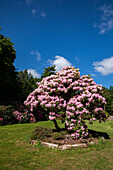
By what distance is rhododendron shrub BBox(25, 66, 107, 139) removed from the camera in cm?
619

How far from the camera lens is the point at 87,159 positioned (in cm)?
446

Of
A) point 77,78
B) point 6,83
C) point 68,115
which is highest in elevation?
point 6,83

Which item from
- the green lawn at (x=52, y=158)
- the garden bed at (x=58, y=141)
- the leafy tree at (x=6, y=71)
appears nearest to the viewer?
the green lawn at (x=52, y=158)

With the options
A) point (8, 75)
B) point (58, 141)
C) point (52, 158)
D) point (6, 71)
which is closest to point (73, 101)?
point (58, 141)

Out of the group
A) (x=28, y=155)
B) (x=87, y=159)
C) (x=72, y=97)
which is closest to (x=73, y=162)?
(x=87, y=159)

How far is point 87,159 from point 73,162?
0.58m

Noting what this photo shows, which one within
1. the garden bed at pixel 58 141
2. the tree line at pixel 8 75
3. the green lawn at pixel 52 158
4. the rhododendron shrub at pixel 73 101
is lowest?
the green lawn at pixel 52 158

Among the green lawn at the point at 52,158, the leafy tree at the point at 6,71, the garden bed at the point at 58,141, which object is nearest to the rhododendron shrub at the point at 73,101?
the garden bed at the point at 58,141

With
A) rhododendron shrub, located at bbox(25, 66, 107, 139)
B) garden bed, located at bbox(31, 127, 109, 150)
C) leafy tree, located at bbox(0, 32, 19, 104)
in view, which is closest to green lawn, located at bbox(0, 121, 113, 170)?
garden bed, located at bbox(31, 127, 109, 150)

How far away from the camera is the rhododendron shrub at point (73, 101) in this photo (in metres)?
6.19

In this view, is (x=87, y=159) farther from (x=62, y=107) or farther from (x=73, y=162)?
(x=62, y=107)

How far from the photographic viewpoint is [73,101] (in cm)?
630

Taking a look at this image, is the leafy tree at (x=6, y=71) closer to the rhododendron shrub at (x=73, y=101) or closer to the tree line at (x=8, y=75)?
the tree line at (x=8, y=75)

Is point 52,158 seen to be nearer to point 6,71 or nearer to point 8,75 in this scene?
point 8,75
